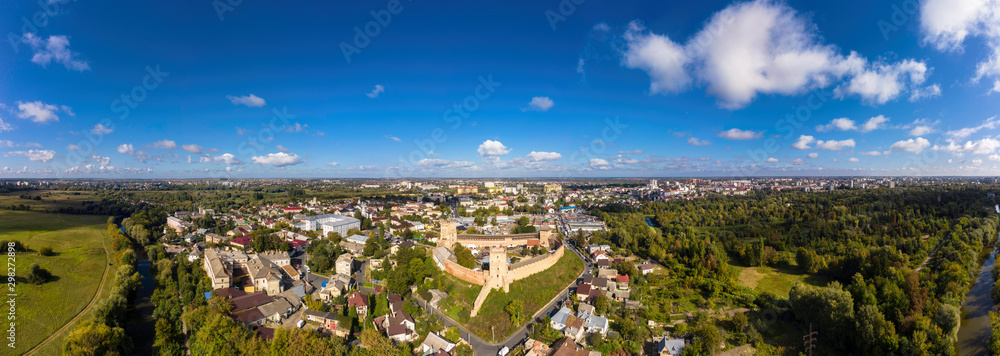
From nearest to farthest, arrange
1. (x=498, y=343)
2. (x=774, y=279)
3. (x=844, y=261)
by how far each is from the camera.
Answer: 1. (x=498, y=343)
2. (x=844, y=261)
3. (x=774, y=279)

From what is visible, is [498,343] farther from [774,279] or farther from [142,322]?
[774,279]

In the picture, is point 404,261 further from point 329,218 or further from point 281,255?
point 329,218

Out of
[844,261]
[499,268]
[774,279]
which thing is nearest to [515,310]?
[499,268]

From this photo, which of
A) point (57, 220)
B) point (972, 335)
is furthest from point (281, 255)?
point (972, 335)

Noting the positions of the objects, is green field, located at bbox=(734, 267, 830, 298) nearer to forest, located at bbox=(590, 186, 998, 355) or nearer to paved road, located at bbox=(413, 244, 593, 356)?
forest, located at bbox=(590, 186, 998, 355)

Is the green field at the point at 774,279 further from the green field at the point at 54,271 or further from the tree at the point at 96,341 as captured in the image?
→ the green field at the point at 54,271

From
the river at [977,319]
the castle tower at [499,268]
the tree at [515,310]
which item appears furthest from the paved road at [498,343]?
the river at [977,319]
